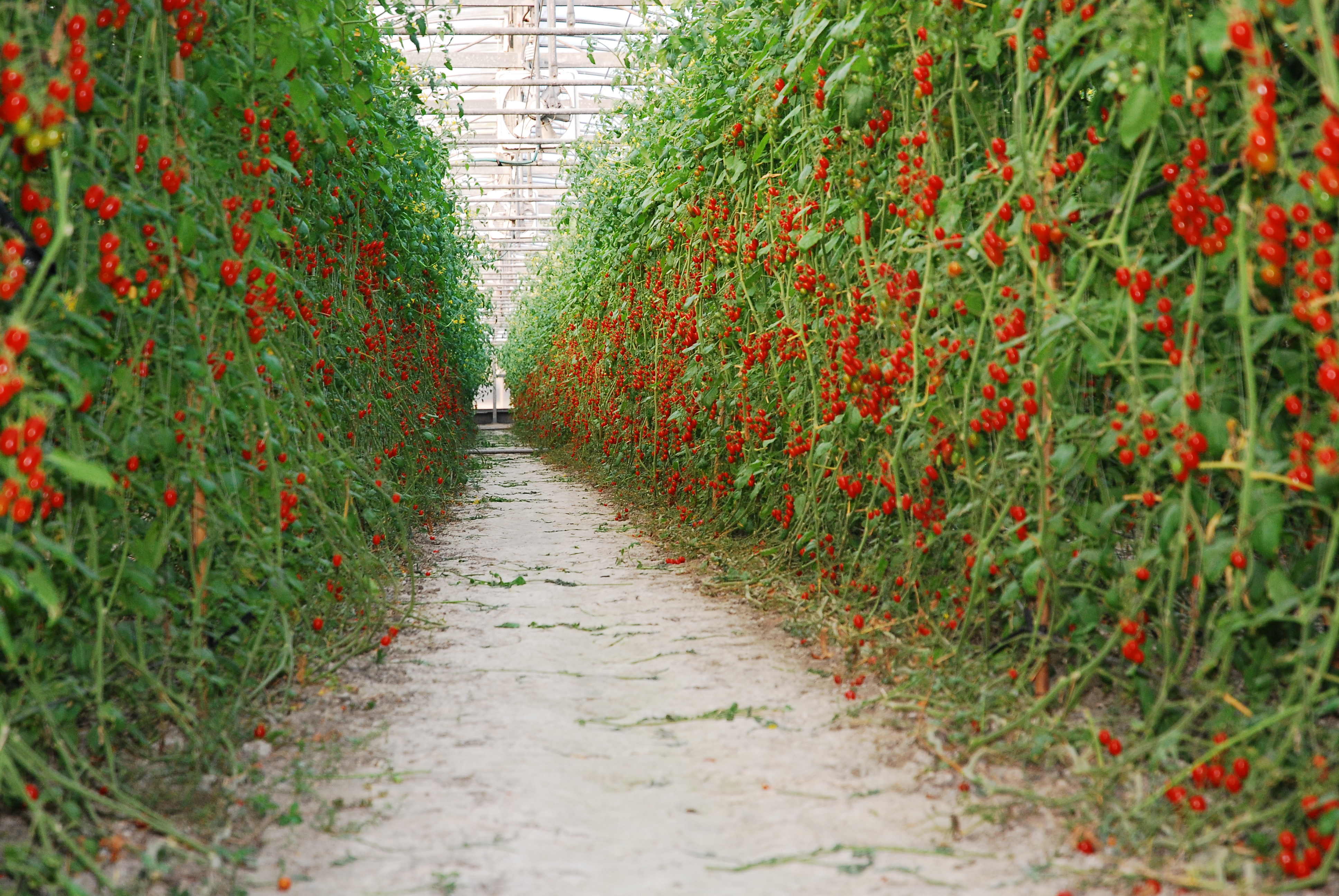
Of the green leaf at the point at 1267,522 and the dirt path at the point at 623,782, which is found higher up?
the green leaf at the point at 1267,522

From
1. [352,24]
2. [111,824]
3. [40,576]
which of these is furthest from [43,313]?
[352,24]

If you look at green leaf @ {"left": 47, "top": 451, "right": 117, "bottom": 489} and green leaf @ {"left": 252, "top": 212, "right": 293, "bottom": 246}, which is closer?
green leaf @ {"left": 47, "top": 451, "right": 117, "bottom": 489}

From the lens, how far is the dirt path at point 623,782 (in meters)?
1.48

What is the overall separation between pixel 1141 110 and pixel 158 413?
177 cm

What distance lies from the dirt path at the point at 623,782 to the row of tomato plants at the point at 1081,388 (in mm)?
178

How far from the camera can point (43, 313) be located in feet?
4.93

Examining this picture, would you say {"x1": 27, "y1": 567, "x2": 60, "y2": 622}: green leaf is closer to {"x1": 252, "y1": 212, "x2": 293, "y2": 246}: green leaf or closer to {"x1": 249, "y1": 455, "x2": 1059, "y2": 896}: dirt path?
{"x1": 249, "y1": 455, "x2": 1059, "y2": 896}: dirt path

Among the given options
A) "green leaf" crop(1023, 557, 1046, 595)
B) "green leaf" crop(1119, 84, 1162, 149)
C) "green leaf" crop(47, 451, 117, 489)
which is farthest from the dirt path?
"green leaf" crop(1119, 84, 1162, 149)

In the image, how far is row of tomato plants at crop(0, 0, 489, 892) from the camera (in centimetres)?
138

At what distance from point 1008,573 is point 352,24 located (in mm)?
2368

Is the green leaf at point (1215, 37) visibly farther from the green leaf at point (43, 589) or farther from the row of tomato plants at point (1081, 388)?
the green leaf at point (43, 589)

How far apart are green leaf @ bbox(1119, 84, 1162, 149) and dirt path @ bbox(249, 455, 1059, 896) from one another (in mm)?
1130

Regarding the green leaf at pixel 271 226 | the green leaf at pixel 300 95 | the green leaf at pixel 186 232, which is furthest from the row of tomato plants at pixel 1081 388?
the green leaf at pixel 186 232

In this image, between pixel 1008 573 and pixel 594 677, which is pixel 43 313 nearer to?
pixel 594 677
